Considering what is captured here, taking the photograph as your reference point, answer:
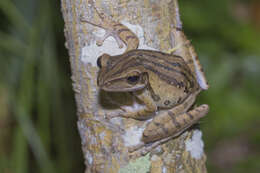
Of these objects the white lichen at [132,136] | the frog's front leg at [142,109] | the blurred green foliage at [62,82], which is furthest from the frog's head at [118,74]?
the blurred green foliage at [62,82]

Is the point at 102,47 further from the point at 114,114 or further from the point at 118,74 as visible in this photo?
the point at 114,114

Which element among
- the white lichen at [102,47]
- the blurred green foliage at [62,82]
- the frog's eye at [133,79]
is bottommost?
the blurred green foliage at [62,82]

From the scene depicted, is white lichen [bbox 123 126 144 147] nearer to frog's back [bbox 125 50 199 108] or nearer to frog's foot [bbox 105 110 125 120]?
frog's foot [bbox 105 110 125 120]

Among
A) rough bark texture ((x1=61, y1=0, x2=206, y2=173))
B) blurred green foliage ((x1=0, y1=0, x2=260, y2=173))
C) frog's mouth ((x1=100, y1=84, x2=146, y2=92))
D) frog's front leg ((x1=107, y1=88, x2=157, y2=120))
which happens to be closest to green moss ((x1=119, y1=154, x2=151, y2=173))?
rough bark texture ((x1=61, y1=0, x2=206, y2=173))

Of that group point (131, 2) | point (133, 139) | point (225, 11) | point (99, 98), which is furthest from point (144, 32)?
point (225, 11)

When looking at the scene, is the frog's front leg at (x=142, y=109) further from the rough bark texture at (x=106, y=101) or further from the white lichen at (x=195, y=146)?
the white lichen at (x=195, y=146)

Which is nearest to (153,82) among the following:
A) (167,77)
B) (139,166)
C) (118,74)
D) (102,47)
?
(167,77)

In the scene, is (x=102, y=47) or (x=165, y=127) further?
(x=165, y=127)
